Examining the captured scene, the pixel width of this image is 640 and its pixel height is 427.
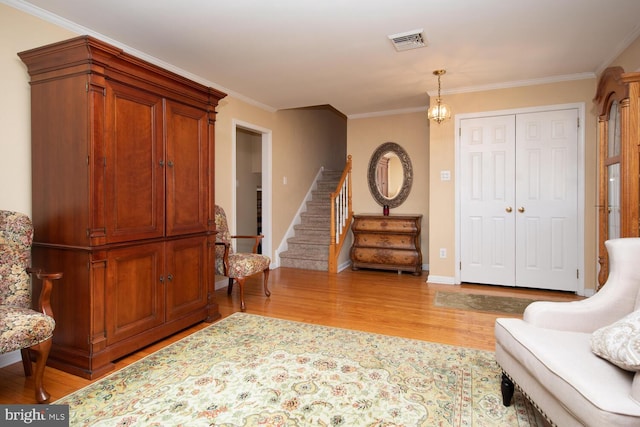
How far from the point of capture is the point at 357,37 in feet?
10.1

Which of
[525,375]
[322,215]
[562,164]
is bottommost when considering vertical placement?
[525,375]

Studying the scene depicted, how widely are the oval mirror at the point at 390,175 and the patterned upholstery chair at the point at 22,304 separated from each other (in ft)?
15.0

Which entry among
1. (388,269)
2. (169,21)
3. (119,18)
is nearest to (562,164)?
(388,269)

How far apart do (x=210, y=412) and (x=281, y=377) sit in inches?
18.8

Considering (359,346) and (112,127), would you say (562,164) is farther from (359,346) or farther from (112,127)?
(112,127)

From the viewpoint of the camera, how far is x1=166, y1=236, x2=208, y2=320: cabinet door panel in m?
2.87

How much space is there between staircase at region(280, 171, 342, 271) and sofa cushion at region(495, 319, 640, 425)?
153 inches

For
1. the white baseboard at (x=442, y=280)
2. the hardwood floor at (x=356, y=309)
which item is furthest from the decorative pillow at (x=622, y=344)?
the white baseboard at (x=442, y=280)

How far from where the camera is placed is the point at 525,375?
167cm

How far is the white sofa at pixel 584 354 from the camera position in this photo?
125cm

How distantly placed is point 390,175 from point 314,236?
5.19 ft

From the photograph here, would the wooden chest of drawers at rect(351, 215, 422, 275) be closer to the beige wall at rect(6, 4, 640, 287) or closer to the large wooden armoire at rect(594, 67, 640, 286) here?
the beige wall at rect(6, 4, 640, 287)

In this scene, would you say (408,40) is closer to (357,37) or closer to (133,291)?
(357,37)

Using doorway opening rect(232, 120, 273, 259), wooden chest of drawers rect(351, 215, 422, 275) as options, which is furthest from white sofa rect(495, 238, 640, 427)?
doorway opening rect(232, 120, 273, 259)
